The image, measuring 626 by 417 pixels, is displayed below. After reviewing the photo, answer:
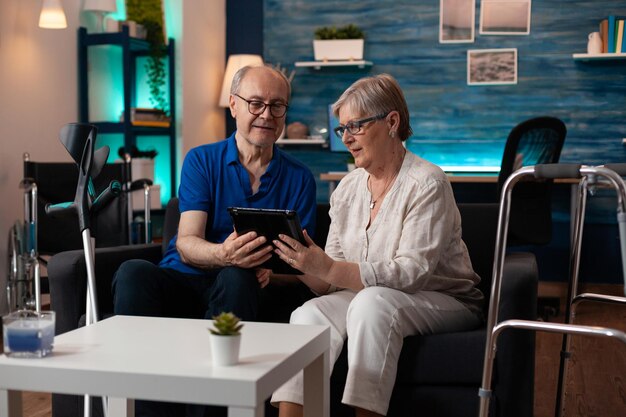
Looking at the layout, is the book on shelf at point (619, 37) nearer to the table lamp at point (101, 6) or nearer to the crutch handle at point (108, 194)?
the table lamp at point (101, 6)

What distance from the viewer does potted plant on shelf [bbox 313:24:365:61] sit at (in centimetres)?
619

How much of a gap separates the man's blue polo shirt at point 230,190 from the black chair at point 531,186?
206 centimetres

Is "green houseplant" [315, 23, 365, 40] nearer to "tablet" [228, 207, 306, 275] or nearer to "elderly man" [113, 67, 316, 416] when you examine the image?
"elderly man" [113, 67, 316, 416]

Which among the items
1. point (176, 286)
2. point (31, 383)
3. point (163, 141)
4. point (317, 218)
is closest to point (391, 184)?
point (317, 218)

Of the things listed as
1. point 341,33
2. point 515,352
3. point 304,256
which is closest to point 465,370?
point 515,352

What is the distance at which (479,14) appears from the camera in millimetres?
6137

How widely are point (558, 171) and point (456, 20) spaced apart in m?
4.61

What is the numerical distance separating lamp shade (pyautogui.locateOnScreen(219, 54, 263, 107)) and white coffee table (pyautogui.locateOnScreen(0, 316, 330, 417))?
14.8 ft

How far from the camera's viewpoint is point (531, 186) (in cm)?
466

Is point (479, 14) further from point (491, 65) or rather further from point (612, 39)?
point (612, 39)

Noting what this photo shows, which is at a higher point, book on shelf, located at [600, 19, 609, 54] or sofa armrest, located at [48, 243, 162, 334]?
book on shelf, located at [600, 19, 609, 54]

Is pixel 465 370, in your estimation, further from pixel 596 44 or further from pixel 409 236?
pixel 596 44

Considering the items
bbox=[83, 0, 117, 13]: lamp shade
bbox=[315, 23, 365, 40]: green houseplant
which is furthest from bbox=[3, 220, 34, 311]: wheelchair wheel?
bbox=[315, 23, 365, 40]: green houseplant

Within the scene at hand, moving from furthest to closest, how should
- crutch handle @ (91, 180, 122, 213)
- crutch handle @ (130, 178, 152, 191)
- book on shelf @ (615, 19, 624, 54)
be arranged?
book on shelf @ (615, 19, 624, 54) < crutch handle @ (130, 178, 152, 191) < crutch handle @ (91, 180, 122, 213)
